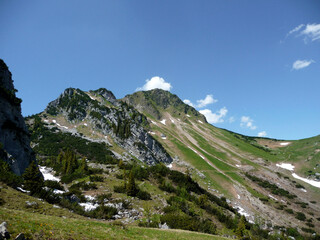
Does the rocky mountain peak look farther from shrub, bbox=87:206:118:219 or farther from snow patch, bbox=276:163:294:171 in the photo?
snow patch, bbox=276:163:294:171

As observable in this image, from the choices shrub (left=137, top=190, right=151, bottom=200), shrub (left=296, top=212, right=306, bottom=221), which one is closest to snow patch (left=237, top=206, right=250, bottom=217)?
shrub (left=296, top=212, right=306, bottom=221)

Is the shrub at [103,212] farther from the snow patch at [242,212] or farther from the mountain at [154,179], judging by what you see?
the snow patch at [242,212]

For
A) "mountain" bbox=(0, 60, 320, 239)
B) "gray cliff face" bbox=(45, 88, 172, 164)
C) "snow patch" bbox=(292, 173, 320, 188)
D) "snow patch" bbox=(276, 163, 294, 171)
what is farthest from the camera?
"snow patch" bbox=(276, 163, 294, 171)

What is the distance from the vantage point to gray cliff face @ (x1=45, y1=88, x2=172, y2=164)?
100000mm

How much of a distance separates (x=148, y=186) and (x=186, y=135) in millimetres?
124817

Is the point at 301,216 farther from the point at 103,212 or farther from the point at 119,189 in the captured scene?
the point at 103,212

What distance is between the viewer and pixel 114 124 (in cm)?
10969

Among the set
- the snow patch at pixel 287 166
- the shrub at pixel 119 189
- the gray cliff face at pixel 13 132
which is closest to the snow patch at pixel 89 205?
the shrub at pixel 119 189

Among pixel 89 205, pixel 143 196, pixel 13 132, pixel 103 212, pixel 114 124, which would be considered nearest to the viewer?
pixel 103 212

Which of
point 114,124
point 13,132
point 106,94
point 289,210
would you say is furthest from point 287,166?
point 106,94

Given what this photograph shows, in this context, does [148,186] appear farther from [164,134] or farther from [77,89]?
[77,89]

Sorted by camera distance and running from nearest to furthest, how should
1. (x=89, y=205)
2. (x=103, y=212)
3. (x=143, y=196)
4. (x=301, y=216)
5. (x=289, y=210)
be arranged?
(x=103, y=212) < (x=89, y=205) < (x=143, y=196) < (x=301, y=216) < (x=289, y=210)

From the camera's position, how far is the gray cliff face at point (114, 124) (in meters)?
100

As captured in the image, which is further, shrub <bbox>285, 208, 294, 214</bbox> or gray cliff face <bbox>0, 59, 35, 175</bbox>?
shrub <bbox>285, 208, 294, 214</bbox>
